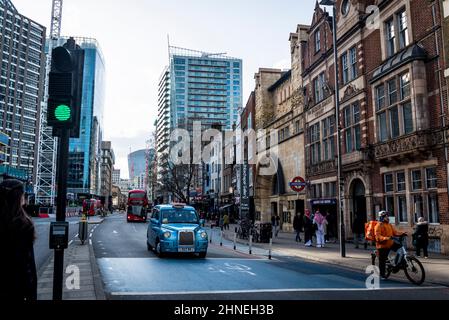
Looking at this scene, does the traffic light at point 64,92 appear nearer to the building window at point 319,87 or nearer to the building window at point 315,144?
the building window at point 319,87

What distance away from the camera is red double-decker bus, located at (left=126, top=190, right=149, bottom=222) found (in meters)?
48.9

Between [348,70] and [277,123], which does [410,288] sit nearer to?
[348,70]

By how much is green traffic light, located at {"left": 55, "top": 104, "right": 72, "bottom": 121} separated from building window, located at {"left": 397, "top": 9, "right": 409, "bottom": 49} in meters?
19.0

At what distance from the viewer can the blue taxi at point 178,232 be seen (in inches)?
577

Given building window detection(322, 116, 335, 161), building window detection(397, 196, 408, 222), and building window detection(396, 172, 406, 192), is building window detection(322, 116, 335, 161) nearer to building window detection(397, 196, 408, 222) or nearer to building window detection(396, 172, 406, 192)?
building window detection(396, 172, 406, 192)

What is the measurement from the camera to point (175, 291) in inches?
340

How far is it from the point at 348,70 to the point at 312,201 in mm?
9624

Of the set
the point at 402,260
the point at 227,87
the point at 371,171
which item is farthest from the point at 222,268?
the point at 227,87

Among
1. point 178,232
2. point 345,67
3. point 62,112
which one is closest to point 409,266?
point 178,232

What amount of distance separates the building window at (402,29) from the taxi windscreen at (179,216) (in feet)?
45.1

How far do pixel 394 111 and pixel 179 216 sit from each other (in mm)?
12552

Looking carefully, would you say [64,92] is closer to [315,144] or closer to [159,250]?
[159,250]

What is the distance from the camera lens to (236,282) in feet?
32.9

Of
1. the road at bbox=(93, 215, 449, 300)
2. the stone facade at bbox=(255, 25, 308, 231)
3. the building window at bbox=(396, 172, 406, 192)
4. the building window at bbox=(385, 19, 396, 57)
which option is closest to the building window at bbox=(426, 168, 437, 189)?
the building window at bbox=(396, 172, 406, 192)
